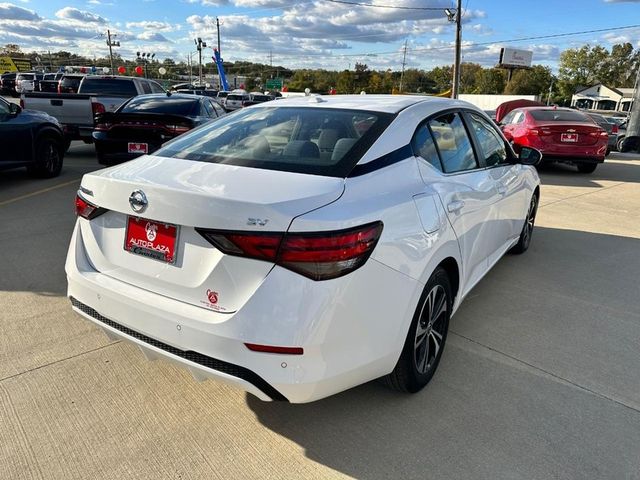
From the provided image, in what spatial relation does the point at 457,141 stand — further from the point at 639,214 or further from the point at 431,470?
the point at 639,214

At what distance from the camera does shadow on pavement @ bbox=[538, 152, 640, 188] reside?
34.7 feet

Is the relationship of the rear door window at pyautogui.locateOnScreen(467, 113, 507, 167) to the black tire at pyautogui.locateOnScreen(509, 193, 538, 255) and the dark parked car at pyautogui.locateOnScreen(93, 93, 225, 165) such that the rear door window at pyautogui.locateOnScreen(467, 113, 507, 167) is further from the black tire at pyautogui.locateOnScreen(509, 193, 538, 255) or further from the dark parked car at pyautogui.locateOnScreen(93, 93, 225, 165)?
the dark parked car at pyautogui.locateOnScreen(93, 93, 225, 165)

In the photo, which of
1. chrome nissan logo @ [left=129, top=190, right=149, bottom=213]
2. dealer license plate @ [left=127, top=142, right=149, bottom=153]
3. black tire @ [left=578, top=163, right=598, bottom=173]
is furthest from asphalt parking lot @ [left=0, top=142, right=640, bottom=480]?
black tire @ [left=578, top=163, right=598, bottom=173]

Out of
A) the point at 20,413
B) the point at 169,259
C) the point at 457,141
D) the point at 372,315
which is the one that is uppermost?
the point at 457,141

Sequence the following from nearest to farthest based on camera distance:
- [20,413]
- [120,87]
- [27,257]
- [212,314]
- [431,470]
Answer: [212,314] → [431,470] → [20,413] → [27,257] → [120,87]

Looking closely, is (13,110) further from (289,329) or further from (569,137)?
(569,137)

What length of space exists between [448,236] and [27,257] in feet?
13.3

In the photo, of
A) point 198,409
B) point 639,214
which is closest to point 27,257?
point 198,409

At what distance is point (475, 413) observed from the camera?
2.68 m

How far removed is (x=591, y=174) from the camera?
11805 mm

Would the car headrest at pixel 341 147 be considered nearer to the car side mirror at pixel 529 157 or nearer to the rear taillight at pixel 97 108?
the car side mirror at pixel 529 157

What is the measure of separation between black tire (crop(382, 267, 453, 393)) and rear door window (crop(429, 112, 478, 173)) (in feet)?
2.51

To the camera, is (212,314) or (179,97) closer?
(212,314)

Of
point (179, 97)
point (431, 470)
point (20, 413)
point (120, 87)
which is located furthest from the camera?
point (120, 87)
